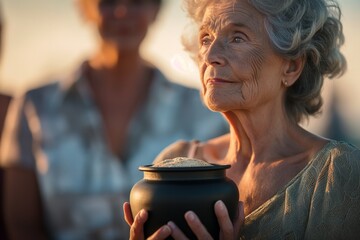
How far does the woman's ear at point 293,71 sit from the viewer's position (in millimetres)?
3965

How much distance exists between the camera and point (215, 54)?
3820 mm

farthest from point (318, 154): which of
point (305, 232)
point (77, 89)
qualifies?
point (77, 89)

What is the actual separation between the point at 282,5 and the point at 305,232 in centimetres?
102

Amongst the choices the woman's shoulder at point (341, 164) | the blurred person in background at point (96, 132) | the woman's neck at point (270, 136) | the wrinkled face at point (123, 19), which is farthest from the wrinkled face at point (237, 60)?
the wrinkled face at point (123, 19)

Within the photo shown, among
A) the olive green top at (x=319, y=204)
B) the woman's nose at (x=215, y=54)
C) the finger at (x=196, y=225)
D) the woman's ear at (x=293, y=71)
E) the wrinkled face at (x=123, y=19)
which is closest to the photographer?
the finger at (x=196, y=225)

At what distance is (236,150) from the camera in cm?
418

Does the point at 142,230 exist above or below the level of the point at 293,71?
below

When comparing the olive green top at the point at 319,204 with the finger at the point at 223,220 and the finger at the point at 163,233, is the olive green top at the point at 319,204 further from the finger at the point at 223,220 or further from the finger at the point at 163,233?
the finger at the point at 163,233

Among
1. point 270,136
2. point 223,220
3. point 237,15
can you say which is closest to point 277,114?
point 270,136

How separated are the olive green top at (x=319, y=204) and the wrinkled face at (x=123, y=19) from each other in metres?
3.17

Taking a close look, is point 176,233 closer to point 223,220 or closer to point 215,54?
point 223,220

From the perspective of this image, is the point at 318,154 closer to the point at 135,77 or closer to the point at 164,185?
the point at 164,185

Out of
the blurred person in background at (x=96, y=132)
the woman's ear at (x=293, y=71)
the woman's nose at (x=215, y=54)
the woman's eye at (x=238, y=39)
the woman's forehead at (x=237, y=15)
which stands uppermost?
the woman's forehead at (x=237, y=15)

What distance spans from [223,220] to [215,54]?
775mm
